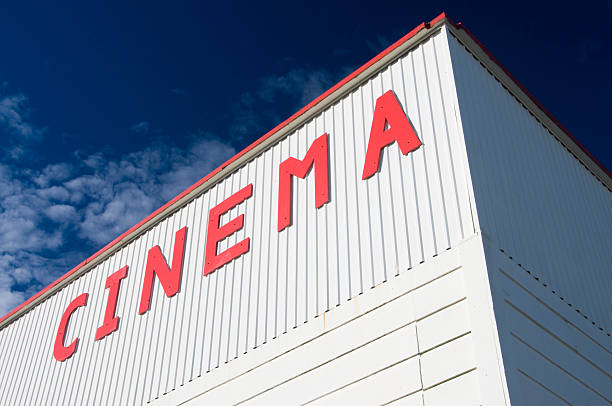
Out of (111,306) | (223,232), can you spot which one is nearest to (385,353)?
(223,232)

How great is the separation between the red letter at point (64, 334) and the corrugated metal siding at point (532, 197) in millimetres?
8682

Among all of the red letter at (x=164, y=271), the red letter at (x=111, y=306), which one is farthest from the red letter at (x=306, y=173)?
the red letter at (x=111, y=306)

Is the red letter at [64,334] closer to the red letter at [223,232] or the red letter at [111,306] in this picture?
the red letter at [111,306]

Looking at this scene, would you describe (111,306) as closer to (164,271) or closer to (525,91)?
(164,271)

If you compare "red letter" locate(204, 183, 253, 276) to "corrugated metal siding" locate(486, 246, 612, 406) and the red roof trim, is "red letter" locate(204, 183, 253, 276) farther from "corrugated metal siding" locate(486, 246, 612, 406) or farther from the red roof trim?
"corrugated metal siding" locate(486, 246, 612, 406)

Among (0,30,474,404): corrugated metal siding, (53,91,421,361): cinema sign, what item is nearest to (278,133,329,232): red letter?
(53,91,421,361): cinema sign

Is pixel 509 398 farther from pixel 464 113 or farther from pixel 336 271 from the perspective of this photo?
pixel 464 113

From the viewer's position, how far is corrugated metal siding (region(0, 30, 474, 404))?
353 inches

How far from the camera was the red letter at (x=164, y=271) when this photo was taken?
39.9ft

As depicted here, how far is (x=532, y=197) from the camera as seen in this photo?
9930 mm

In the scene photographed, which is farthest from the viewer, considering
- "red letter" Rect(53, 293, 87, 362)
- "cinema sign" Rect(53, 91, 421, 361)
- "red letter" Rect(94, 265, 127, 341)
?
"red letter" Rect(53, 293, 87, 362)

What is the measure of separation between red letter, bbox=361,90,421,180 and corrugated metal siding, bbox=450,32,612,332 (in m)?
0.81

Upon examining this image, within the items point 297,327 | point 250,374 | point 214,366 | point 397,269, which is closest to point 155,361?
point 214,366

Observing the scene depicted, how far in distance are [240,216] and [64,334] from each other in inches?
195
